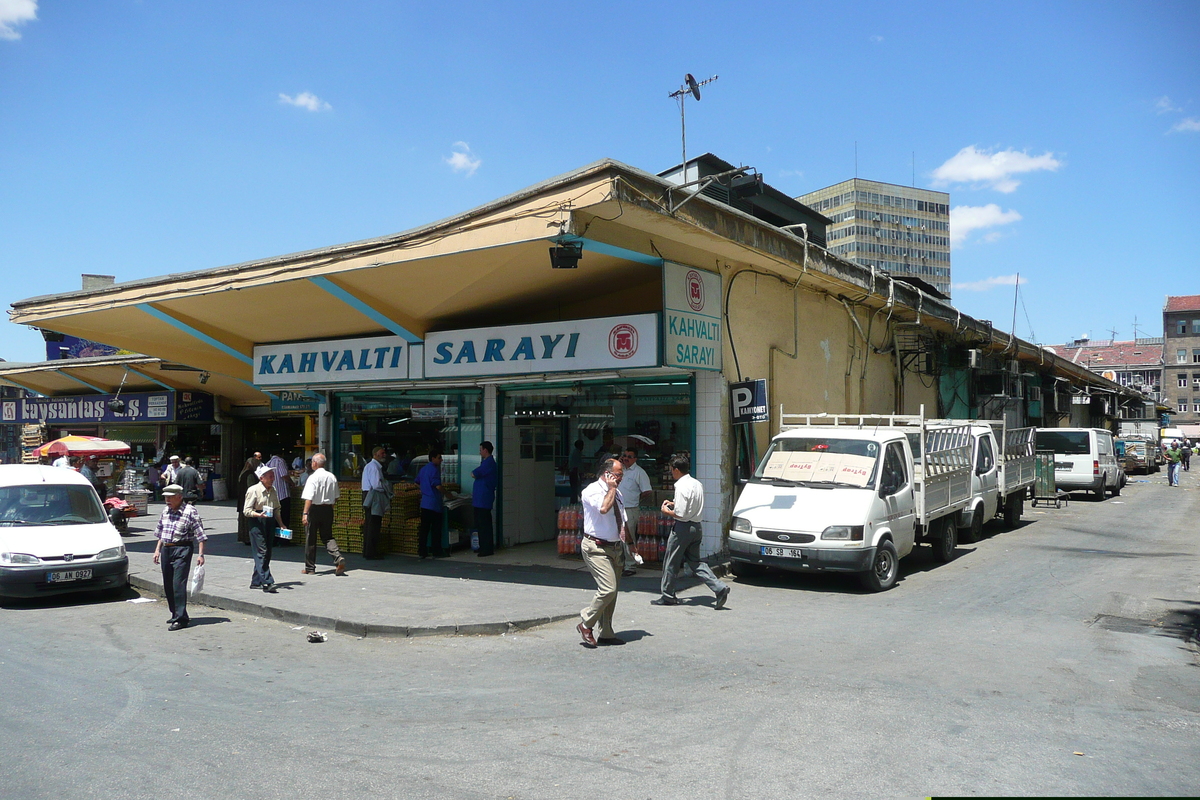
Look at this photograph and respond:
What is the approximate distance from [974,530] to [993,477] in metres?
1.53

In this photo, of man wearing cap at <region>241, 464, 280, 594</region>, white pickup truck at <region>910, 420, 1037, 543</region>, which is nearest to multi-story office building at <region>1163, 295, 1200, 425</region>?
white pickup truck at <region>910, 420, 1037, 543</region>

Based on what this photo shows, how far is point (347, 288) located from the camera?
1238cm

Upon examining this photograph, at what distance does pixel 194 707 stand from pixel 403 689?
1.52 metres

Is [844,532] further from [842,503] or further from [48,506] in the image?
[48,506]

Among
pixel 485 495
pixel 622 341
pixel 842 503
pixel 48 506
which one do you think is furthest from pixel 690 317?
Answer: pixel 48 506

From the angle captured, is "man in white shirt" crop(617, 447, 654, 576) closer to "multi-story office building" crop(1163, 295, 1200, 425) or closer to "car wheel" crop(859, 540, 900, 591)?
"car wheel" crop(859, 540, 900, 591)

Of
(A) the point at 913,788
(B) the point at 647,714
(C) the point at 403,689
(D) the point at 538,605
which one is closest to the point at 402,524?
(D) the point at 538,605

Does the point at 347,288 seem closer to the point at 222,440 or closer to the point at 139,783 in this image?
the point at 139,783

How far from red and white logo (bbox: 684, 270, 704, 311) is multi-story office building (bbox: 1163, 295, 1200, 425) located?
4188 inches

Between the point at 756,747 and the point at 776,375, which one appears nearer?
the point at 756,747

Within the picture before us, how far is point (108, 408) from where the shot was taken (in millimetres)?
26797

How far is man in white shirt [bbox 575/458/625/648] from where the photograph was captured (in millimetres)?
7781

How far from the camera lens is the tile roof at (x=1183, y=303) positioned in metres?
95.4

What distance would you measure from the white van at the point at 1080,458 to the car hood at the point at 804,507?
53.9ft
